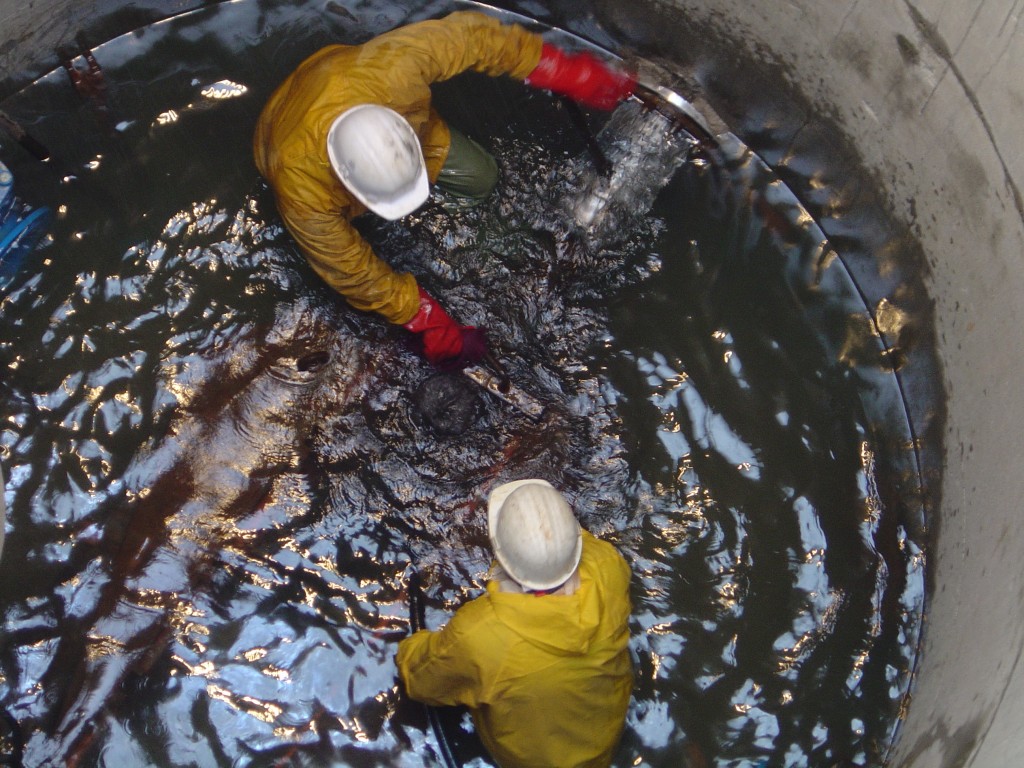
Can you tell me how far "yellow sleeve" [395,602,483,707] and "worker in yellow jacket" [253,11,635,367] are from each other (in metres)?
1.27

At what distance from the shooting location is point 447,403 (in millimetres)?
3680

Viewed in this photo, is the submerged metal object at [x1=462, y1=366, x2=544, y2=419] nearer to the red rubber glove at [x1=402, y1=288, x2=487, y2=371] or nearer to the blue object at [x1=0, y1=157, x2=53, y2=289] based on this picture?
the red rubber glove at [x1=402, y1=288, x2=487, y2=371]

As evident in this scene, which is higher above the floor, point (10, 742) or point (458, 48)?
point (458, 48)

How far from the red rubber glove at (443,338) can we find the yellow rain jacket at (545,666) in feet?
3.69

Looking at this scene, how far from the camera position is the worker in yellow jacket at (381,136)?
9.87 feet

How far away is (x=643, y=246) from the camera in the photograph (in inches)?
157

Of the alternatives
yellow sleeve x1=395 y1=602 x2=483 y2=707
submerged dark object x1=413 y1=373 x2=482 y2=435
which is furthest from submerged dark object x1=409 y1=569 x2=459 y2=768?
submerged dark object x1=413 y1=373 x2=482 y2=435

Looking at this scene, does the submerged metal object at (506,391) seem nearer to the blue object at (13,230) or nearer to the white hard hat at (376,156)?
the white hard hat at (376,156)

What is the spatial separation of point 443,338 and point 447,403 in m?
0.31

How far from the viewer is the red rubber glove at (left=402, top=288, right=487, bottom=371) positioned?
139 inches

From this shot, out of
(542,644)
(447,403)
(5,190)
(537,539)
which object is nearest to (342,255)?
(447,403)

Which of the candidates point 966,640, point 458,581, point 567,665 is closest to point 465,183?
point 458,581

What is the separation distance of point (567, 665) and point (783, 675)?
4.24 feet

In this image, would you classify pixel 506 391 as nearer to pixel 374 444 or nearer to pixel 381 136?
pixel 374 444
